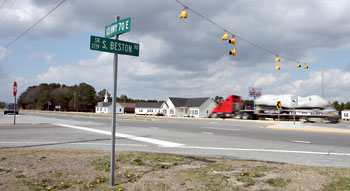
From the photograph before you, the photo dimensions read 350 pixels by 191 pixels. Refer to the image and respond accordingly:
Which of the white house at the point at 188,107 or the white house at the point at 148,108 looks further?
the white house at the point at 148,108

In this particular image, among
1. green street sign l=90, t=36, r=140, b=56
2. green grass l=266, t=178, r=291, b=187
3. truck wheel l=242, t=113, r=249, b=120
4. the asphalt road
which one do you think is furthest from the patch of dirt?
truck wheel l=242, t=113, r=249, b=120

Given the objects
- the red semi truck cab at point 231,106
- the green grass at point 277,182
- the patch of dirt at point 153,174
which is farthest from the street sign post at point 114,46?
the red semi truck cab at point 231,106

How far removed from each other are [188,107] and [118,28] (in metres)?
74.6

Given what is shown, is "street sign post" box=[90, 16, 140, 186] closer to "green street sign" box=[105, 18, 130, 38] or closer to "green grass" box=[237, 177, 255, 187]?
"green street sign" box=[105, 18, 130, 38]

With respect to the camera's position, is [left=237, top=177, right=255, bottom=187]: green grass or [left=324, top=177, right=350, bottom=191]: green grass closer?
[left=324, top=177, right=350, bottom=191]: green grass

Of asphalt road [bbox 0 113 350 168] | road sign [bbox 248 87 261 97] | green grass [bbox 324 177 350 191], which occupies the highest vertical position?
road sign [bbox 248 87 261 97]

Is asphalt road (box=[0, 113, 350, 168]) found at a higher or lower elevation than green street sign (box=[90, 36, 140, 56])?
lower

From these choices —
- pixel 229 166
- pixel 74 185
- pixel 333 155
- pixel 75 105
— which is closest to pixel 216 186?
pixel 229 166

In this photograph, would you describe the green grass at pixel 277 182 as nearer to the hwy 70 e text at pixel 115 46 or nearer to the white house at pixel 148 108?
the hwy 70 e text at pixel 115 46

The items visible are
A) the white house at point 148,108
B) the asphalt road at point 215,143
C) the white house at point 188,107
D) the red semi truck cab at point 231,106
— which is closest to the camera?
the asphalt road at point 215,143

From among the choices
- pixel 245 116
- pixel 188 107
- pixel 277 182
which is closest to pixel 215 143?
pixel 277 182

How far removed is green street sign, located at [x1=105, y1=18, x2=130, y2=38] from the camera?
16.7 feet

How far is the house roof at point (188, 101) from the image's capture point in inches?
3027

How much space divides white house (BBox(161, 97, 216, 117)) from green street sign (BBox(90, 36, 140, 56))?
70186 mm
